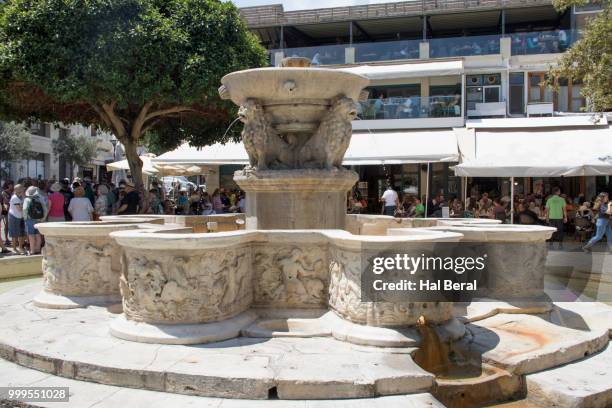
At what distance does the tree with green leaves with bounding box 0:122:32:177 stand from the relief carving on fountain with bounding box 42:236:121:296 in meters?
23.0

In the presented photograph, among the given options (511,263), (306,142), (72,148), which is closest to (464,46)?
(306,142)

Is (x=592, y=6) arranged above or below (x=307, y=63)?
above

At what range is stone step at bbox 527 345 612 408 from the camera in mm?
3545

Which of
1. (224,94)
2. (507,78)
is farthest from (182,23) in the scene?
(507,78)

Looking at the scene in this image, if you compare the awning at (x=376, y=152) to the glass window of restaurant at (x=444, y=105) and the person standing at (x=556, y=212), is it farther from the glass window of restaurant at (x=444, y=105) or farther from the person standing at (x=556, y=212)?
the glass window of restaurant at (x=444, y=105)

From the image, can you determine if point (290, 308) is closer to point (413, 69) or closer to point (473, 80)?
point (413, 69)

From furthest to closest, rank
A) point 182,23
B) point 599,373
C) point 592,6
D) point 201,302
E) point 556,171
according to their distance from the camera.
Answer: point 592,6 → point 182,23 → point 556,171 → point 201,302 → point 599,373

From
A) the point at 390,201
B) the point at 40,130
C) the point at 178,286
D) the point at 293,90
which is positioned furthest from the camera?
the point at 40,130

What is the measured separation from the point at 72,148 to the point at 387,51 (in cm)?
2092

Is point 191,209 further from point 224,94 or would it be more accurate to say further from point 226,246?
point 226,246

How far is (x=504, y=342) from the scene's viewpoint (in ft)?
14.8

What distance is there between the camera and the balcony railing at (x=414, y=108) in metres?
20.3

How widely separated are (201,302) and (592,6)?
2227 centimetres

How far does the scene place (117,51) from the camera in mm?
12141
